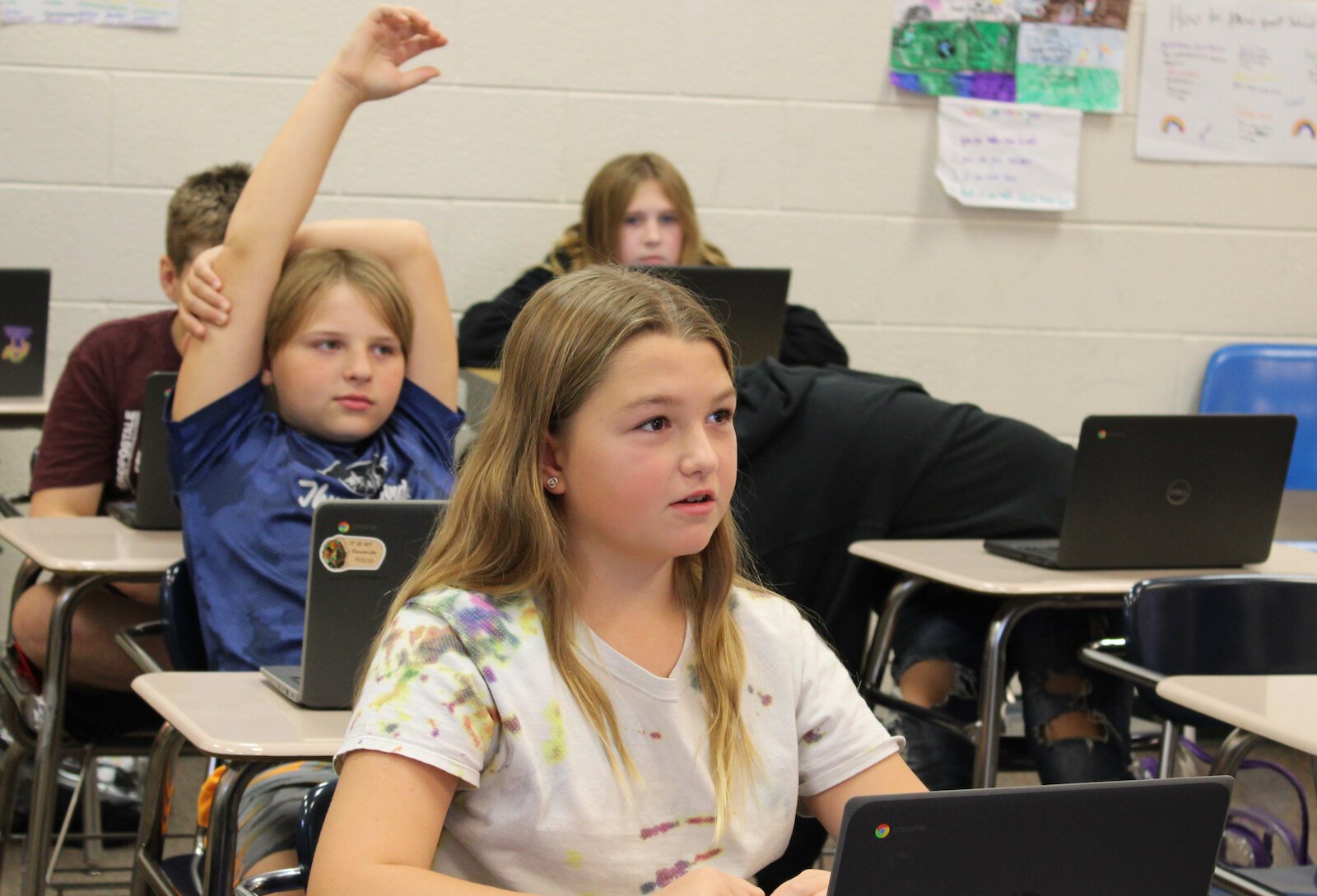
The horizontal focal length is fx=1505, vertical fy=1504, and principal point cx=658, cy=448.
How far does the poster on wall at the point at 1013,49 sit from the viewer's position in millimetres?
3689

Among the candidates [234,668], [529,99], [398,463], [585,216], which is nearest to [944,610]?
[398,463]

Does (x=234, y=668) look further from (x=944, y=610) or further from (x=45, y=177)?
(x=45, y=177)

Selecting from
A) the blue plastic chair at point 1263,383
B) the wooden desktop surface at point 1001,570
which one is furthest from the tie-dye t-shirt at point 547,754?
the blue plastic chair at point 1263,383

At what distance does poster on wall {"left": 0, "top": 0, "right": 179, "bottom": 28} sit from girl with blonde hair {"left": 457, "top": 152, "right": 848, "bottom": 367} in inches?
37.7

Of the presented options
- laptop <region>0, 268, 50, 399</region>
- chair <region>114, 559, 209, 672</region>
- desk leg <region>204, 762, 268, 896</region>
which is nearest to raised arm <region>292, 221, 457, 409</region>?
chair <region>114, 559, 209, 672</region>

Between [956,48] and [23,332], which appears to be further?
[956,48]

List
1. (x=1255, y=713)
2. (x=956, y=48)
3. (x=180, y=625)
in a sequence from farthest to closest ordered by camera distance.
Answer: (x=956, y=48), (x=180, y=625), (x=1255, y=713)

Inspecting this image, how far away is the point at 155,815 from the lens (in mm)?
1613

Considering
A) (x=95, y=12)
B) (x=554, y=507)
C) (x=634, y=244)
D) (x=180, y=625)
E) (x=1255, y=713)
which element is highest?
(x=95, y=12)

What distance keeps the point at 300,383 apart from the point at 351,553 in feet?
1.55

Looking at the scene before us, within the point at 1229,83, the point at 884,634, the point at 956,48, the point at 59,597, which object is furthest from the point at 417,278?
the point at 1229,83

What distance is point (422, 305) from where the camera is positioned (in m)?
2.10

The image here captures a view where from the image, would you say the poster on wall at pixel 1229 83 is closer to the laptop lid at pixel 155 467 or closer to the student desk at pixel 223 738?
the laptop lid at pixel 155 467

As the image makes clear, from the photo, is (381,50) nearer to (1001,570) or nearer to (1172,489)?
(1001,570)
